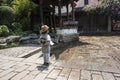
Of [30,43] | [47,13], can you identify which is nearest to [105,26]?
[47,13]

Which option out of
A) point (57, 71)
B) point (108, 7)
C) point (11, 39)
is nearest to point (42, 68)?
point (57, 71)

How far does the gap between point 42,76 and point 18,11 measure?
34.7ft

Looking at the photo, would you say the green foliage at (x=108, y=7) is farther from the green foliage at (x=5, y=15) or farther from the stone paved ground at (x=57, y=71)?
the stone paved ground at (x=57, y=71)

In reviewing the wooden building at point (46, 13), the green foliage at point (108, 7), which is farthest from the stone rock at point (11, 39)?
the green foliage at point (108, 7)

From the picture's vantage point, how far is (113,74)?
4094 mm

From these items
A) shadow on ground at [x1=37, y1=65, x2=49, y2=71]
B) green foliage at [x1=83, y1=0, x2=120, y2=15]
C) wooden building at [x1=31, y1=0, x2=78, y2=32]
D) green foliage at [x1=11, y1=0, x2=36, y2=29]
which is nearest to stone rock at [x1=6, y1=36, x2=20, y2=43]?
wooden building at [x1=31, y1=0, x2=78, y2=32]

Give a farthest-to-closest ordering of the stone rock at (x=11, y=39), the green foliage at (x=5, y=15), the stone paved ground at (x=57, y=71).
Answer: the green foliage at (x=5, y=15)
the stone rock at (x=11, y=39)
the stone paved ground at (x=57, y=71)

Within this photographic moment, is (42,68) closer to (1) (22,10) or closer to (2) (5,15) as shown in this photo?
(2) (5,15)

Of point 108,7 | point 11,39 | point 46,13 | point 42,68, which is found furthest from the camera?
point 108,7

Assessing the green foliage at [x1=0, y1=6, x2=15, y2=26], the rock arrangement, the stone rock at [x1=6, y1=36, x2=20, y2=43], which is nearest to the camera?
the rock arrangement

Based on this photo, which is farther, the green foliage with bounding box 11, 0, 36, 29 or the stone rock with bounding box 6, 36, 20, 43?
the green foliage with bounding box 11, 0, 36, 29

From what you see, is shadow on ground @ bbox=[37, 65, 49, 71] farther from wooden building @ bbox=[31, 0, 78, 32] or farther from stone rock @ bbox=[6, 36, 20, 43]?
wooden building @ bbox=[31, 0, 78, 32]

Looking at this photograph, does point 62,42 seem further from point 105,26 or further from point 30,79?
point 105,26

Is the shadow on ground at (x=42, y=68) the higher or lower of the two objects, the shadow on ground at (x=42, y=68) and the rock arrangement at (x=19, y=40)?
the lower
